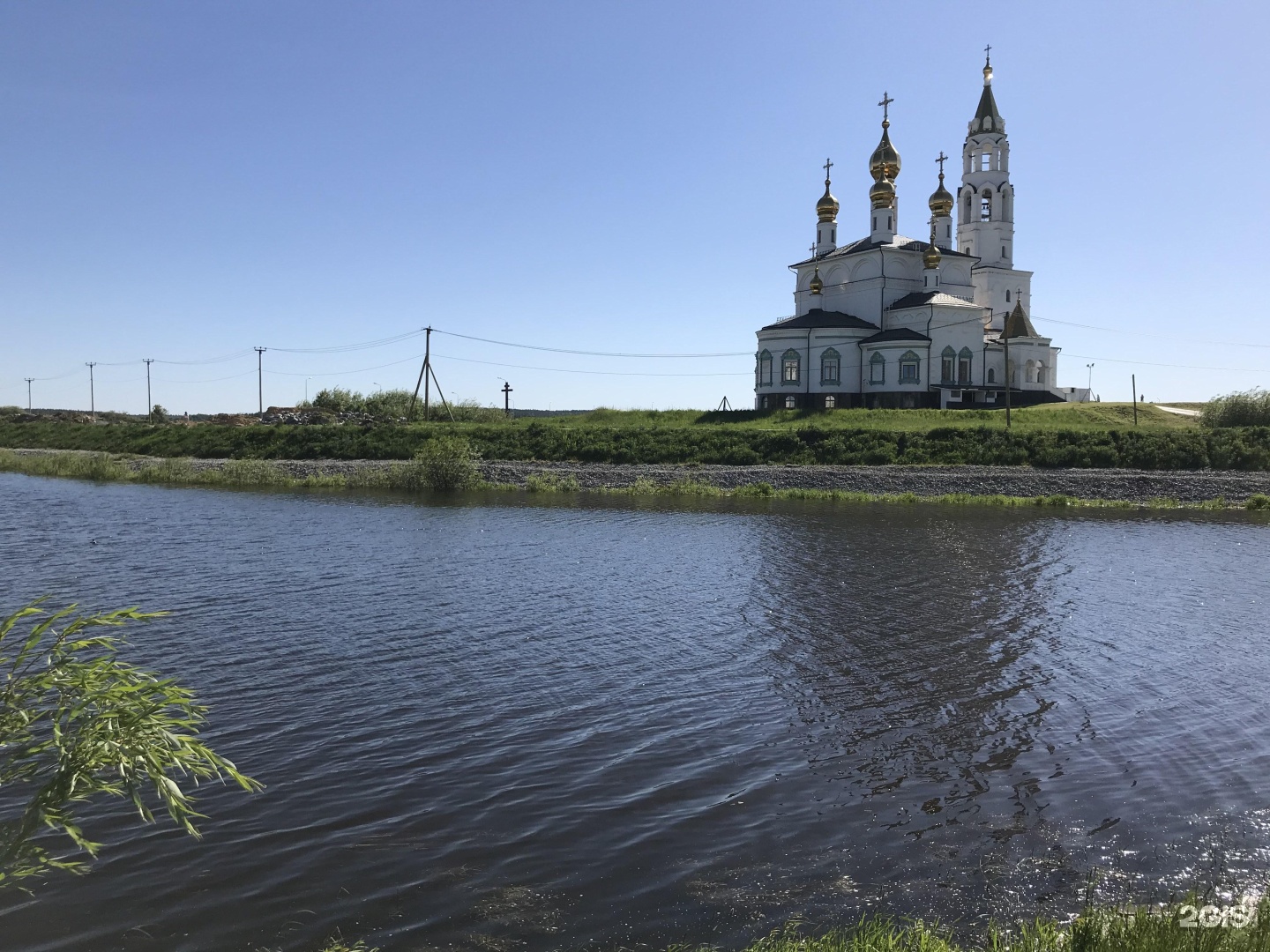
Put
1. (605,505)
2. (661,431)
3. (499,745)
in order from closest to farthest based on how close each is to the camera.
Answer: (499,745) → (605,505) → (661,431)

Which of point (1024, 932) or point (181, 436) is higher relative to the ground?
point (181, 436)

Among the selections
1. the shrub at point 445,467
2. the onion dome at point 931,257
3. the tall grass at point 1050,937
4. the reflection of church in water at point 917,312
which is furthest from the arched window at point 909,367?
the tall grass at point 1050,937

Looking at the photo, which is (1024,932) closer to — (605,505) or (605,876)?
(605,876)

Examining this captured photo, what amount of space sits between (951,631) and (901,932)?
1019 centimetres

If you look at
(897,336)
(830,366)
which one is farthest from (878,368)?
Answer: (830,366)

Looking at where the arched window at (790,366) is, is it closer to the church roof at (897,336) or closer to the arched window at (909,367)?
the church roof at (897,336)

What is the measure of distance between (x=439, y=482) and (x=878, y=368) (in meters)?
32.4

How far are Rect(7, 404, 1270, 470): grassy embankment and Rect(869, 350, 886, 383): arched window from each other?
4854mm

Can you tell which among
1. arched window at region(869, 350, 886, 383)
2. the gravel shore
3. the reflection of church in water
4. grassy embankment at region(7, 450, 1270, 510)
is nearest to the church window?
the reflection of church in water

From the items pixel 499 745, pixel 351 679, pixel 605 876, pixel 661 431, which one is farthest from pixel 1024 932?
pixel 661 431

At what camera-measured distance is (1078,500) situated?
3759cm

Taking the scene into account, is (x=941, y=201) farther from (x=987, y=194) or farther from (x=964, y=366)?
(x=964, y=366)

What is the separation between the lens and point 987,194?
70562 mm

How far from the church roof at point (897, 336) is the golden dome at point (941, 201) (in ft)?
42.6
